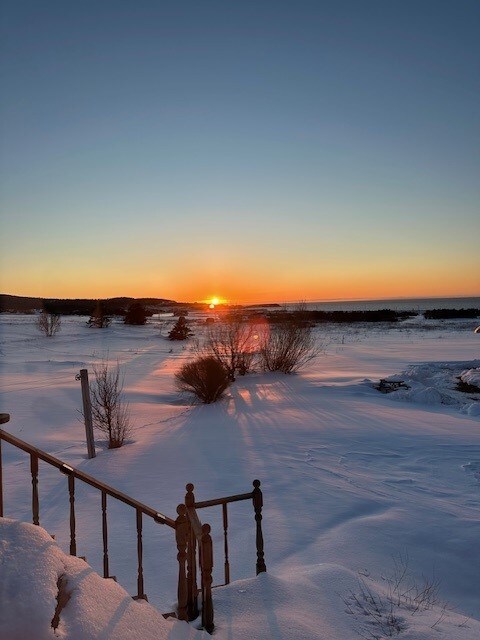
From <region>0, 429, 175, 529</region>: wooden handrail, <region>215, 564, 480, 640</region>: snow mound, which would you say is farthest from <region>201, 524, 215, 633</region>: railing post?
<region>0, 429, 175, 529</region>: wooden handrail

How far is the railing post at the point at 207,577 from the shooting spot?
11.6 feet

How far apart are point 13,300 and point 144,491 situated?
108 m

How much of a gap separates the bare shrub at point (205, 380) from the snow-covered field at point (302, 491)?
2.55ft

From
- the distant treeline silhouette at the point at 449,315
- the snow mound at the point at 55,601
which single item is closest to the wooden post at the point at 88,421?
the snow mound at the point at 55,601

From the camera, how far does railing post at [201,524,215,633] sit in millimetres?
3545

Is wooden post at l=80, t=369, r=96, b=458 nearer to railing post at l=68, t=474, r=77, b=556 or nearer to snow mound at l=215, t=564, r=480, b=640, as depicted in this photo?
railing post at l=68, t=474, r=77, b=556

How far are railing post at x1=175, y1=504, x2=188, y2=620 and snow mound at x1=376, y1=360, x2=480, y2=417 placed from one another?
40.1 ft

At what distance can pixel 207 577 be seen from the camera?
11.9 ft

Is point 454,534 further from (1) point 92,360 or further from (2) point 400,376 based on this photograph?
(1) point 92,360

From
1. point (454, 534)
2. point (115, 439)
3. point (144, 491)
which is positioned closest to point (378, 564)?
point (454, 534)

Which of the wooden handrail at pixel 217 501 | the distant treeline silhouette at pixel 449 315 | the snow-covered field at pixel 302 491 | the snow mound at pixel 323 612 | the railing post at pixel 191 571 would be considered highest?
the distant treeline silhouette at pixel 449 315

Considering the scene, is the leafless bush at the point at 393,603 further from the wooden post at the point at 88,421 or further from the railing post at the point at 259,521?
the wooden post at the point at 88,421

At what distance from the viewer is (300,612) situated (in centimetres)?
382

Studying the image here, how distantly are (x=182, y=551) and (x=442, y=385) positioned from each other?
56.3 feet
